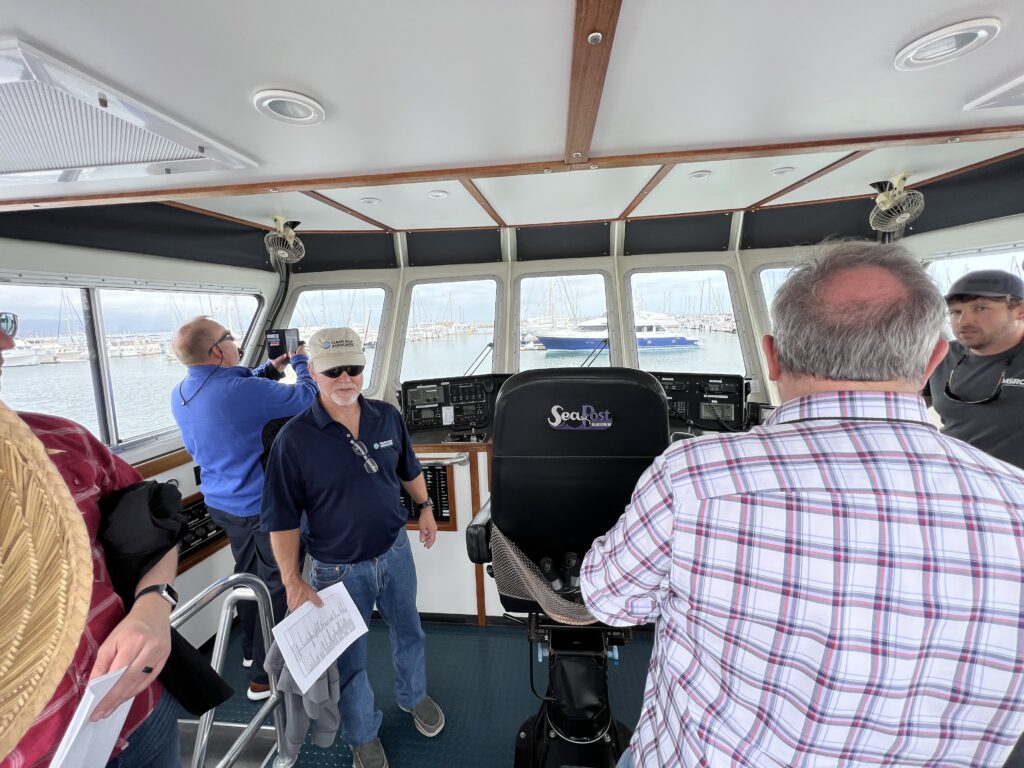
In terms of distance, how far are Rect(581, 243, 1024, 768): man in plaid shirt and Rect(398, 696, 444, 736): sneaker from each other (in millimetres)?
1663

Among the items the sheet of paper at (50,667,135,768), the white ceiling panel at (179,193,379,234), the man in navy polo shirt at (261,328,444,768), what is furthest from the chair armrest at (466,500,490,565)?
the white ceiling panel at (179,193,379,234)

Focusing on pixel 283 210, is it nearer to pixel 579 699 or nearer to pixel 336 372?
pixel 336 372

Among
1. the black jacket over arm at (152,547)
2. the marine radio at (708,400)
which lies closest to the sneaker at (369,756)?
the black jacket over arm at (152,547)

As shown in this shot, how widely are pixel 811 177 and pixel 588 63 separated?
2.29 m

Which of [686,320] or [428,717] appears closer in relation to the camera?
[428,717]

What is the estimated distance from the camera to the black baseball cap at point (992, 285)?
187 centimetres

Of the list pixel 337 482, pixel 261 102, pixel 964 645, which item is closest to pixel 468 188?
pixel 261 102

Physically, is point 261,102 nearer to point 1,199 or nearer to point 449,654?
point 1,199

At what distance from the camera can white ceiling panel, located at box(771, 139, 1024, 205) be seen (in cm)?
224

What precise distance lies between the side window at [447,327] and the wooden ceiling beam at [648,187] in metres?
1.38

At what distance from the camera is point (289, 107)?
4.54ft

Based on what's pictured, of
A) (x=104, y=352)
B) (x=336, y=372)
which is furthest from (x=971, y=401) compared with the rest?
(x=104, y=352)

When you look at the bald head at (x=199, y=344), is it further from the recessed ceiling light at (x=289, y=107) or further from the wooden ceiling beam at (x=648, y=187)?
the wooden ceiling beam at (x=648, y=187)

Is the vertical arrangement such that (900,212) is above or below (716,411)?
above
